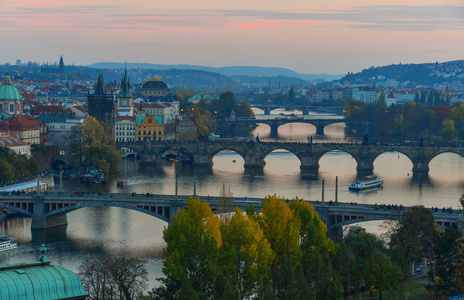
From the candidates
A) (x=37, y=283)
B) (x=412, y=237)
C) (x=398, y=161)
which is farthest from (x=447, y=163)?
(x=37, y=283)

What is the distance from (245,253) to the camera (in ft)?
82.6

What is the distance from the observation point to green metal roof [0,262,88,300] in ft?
57.6

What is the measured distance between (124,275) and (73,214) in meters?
14.8

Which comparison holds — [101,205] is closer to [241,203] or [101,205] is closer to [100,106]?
[241,203]

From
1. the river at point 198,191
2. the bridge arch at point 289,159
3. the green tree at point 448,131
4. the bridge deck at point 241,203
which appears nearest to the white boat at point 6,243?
the river at point 198,191

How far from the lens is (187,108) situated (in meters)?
97.4

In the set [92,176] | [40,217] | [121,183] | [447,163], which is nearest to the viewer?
[40,217]

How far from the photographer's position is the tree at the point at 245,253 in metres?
24.5

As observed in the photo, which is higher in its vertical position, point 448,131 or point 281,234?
point 281,234

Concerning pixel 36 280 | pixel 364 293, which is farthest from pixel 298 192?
pixel 36 280

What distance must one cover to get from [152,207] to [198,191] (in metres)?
10.2

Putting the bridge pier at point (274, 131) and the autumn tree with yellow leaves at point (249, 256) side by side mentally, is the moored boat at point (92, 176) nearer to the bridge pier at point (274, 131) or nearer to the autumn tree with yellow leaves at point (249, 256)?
the autumn tree with yellow leaves at point (249, 256)

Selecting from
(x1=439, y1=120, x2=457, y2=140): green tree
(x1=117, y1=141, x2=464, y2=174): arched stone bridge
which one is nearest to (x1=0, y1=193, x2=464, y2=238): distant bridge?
(x1=117, y1=141, x2=464, y2=174): arched stone bridge

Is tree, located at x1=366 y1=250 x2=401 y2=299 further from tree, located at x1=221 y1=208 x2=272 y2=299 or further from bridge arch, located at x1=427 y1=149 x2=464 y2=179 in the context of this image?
bridge arch, located at x1=427 y1=149 x2=464 y2=179
